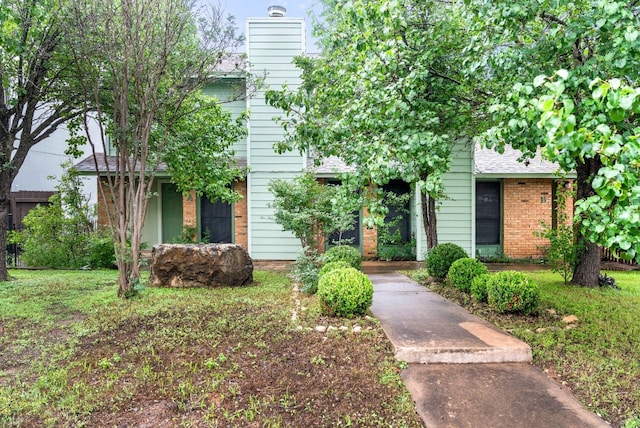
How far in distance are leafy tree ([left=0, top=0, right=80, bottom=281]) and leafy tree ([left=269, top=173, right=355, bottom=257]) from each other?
431cm

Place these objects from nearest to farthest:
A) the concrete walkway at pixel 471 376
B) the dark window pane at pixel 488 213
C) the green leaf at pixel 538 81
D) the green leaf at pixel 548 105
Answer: the green leaf at pixel 548 105 < the green leaf at pixel 538 81 < the concrete walkway at pixel 471 376 < the dark window pane at pixel 488 213

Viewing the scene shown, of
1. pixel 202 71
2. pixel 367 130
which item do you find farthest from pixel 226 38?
pixel 367 130

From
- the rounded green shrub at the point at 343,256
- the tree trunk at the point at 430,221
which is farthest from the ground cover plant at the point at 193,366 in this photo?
the tree trunk at the point at 430,221

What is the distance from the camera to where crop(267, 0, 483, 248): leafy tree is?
3893mm

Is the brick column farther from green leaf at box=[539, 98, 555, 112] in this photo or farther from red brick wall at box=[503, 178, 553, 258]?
green leaf at box=[539, 98, 555, 112]

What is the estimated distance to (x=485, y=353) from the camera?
12.4ft

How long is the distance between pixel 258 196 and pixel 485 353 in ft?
26.7

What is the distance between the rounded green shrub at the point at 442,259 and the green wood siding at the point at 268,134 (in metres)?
4.41

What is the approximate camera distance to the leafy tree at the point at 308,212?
24.7ft

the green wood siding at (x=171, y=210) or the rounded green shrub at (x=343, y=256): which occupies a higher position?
the green wood siding at (x=171, y=210)

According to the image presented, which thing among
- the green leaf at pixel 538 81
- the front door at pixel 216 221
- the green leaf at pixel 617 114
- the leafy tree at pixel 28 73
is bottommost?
the front door at pixel 216 221

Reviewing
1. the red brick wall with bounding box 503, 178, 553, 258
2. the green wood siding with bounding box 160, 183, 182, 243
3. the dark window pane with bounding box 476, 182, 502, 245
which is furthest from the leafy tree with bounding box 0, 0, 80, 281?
the red brick wall with bounding box 503, 178, 553, 258

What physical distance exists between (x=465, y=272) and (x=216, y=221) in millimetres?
7843

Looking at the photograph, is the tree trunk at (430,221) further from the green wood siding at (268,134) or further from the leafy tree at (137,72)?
the leafy tree at (137,72)
